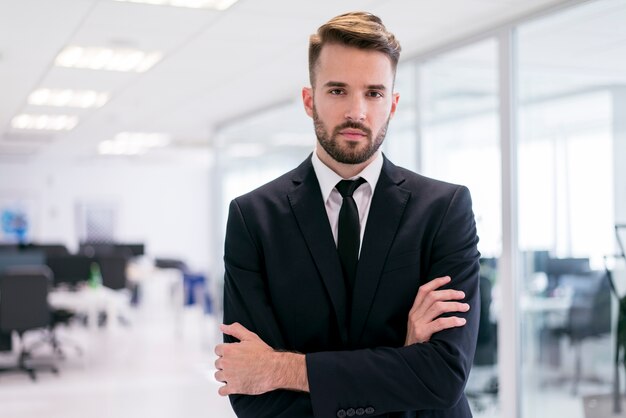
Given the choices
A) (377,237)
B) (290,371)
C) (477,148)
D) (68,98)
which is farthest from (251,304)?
(68,98)

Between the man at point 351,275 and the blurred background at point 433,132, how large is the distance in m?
2.49

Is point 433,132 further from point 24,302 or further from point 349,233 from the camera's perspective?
point 24,302

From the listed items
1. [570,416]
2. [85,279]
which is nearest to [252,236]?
[570,416]

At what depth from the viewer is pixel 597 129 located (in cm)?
384

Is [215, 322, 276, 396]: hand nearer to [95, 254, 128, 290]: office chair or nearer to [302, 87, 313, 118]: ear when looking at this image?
[302, 87, 313, 118]: ear

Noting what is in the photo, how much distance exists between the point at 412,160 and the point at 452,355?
12.7ft

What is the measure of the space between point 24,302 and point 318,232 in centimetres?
626

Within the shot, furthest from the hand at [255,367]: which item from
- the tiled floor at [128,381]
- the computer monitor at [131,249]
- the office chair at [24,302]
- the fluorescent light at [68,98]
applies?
the computer monitor at [131,249]

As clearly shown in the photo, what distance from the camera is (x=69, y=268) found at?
9195 mm

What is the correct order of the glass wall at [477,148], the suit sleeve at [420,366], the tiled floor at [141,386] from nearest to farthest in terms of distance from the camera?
the suit sleeve at [420,366], the tiled floor at [141,386], the glass wall at [477,148]

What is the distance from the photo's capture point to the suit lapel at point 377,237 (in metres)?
1.53

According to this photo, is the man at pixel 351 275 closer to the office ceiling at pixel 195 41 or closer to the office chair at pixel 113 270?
the office ceiling at pixel 195 41

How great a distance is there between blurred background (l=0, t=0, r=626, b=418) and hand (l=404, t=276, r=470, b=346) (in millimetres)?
2477

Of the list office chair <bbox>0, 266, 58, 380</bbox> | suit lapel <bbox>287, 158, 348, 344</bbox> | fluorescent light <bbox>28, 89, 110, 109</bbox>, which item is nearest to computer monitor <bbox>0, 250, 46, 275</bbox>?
office chair <bbox>0, 266, 58, 380</bbox>
